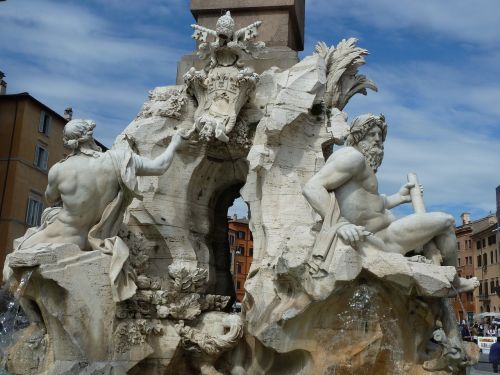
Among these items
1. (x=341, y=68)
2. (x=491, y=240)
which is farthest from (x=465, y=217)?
(x=341, y=68)

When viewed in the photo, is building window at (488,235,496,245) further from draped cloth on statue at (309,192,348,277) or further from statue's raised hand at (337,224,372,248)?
statue's raised hand at (337,224,372,248)

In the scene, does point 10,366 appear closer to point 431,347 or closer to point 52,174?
point 52,174

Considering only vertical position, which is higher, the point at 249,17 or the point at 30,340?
the point at 249,17

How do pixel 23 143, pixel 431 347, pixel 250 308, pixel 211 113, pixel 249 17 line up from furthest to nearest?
pixel 23 143 < pixel 249 17 < pixel 211 113 < pixel 250 308 < pixel 431 347

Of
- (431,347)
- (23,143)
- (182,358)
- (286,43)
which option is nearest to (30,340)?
(182,358)

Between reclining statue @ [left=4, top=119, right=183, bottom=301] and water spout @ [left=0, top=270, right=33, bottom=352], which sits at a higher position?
reclining statue @ [left=4, top=119, right=183, bottom=301]

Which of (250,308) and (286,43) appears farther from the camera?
(286,43)

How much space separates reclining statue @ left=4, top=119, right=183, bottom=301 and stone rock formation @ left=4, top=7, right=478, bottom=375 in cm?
2

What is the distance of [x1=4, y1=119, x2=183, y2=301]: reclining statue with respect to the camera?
Result: 6.90 meters

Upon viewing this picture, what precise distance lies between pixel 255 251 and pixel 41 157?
24610mm

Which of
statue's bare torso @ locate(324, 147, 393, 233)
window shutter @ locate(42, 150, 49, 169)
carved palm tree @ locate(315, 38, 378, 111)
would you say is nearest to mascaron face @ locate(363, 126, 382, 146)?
statue's bare torso @ locate(324, 147, 393, 233)

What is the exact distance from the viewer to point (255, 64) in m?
9.00

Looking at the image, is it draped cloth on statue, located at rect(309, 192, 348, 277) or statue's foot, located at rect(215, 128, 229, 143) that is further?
statue's foot, located at rect(215, 128, 229, 143)

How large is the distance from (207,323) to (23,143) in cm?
2368
